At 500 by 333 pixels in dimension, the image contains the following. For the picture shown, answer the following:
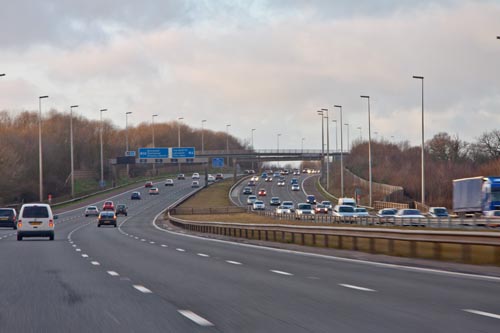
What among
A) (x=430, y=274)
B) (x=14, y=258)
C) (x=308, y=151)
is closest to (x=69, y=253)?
(x=14, y=258)

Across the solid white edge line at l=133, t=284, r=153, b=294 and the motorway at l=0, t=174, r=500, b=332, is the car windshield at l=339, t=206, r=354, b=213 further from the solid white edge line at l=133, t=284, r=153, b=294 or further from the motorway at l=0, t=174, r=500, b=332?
the solid white edge line at l=133, t=284, r=153, b=294

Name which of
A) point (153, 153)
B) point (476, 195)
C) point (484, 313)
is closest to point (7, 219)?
point (476, 195)

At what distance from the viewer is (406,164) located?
137250 millimetres

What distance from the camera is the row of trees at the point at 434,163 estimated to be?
354ft

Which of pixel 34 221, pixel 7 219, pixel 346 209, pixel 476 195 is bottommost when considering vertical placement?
pixel 7 219

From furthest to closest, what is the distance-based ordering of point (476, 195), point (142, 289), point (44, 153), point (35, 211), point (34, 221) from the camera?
point (44, 153) → point (476, 195) → point (34, 221) → point (35, 211) → point (142, 289)

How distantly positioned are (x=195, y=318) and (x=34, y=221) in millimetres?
32827

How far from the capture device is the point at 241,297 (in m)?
14.9

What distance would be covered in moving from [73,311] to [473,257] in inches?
539

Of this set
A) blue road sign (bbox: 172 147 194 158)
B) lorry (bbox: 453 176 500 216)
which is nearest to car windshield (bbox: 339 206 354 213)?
lorry (bbox: 453 176 500 216)

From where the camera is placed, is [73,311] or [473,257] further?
[473,257]

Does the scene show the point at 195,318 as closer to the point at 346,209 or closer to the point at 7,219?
the point at 346,209

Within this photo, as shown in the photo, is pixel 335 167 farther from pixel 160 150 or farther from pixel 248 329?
pixel 248 329

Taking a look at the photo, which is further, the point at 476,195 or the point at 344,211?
the point at 344,211
